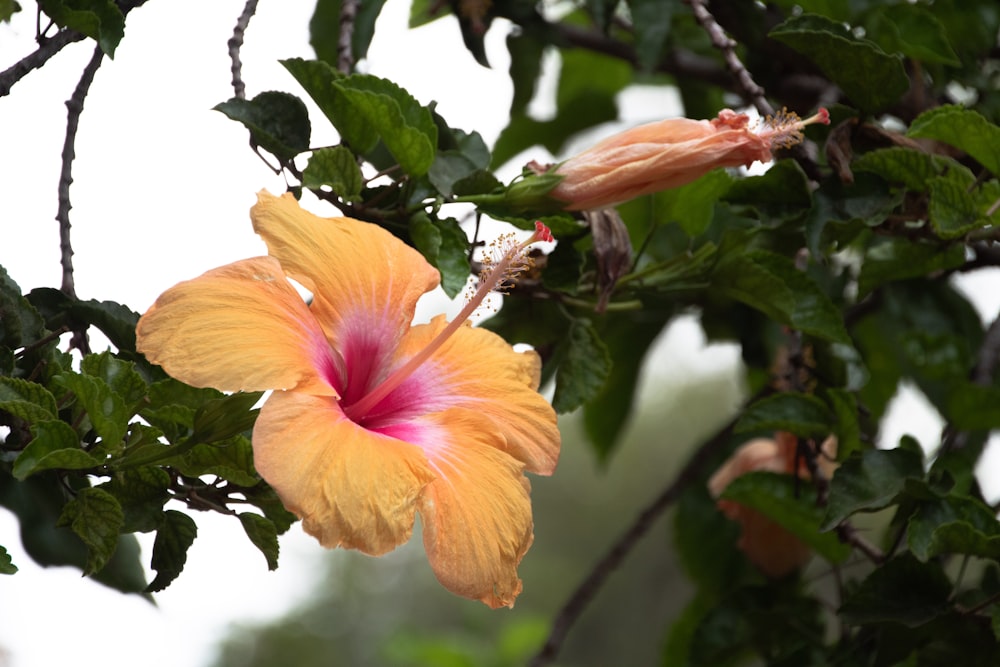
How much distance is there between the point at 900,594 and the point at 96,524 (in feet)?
2.29

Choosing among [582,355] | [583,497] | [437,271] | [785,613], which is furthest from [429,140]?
[583,497]

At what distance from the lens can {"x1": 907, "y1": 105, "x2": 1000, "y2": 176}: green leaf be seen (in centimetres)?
90

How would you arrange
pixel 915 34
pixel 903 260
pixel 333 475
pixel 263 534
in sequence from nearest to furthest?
pixel 333 475 → pixel 263 534 → pixel 903 260 → pixel 915 34

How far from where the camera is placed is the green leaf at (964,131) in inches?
35.4

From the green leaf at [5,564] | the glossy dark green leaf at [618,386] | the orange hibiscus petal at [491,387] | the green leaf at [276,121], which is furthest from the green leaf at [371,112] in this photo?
the glossy dark green leaf at [618,386]

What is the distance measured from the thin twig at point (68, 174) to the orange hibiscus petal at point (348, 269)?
209 mm

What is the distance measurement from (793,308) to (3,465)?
2.17ft

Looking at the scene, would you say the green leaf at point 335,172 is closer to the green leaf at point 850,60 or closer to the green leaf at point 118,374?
the green leaf at point 118,374

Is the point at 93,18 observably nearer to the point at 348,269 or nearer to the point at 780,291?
the point at 348,269

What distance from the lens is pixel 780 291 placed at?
3.11ft

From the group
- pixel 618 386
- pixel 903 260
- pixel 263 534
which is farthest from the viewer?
pixel 618 386

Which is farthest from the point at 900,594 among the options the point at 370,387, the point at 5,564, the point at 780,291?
the point at 5,564

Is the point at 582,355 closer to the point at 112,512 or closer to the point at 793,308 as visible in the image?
the point at 793,308

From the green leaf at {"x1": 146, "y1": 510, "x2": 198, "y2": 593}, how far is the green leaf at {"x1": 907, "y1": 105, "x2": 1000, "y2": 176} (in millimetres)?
669
